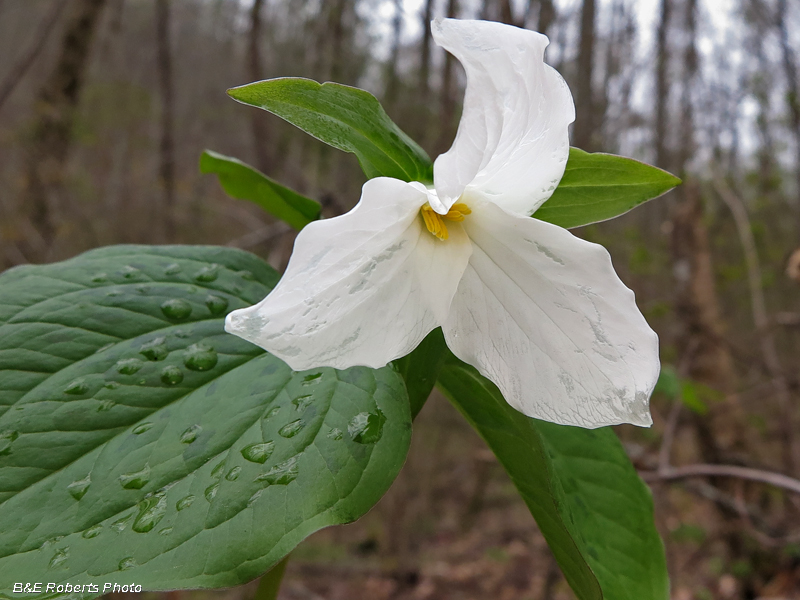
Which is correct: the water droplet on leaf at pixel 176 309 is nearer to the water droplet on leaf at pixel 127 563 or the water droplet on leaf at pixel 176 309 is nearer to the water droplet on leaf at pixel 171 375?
the water droplet on leaf at pixel 171 375

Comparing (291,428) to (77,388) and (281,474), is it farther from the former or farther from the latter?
(77,388)

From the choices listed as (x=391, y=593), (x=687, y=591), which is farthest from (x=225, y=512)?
(x=687, y=591)

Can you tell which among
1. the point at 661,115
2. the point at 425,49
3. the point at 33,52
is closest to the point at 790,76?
the point at 661,115

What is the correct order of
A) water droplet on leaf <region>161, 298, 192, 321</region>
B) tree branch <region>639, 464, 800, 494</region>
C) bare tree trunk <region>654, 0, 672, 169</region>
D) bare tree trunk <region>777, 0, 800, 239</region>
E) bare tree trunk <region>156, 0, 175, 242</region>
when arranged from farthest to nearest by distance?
1. bare tree trunk <region>654, 0, 672, 169</region>
2. bare tree trunk <region>777, 0, 800, 239</region>
3. bare tree trunk <region>156, 0, 175, 242</region>
4. tree branch <region>639, 464, 800, 494</region>
5. water droplet on leaf <region>161, 298, 192, 321</region>

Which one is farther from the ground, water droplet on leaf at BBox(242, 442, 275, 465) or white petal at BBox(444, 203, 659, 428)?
white petal at BBox(444, 203, 659, 428)

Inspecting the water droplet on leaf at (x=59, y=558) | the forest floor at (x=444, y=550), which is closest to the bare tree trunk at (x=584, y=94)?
the forest floor at (x=444, y=550)

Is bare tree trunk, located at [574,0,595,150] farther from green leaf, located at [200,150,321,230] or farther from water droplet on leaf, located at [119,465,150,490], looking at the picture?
water droplet on leaf, located at [119,465,150,490]

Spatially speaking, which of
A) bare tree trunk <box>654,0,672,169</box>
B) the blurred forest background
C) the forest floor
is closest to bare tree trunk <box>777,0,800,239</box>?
the blurred forest background
